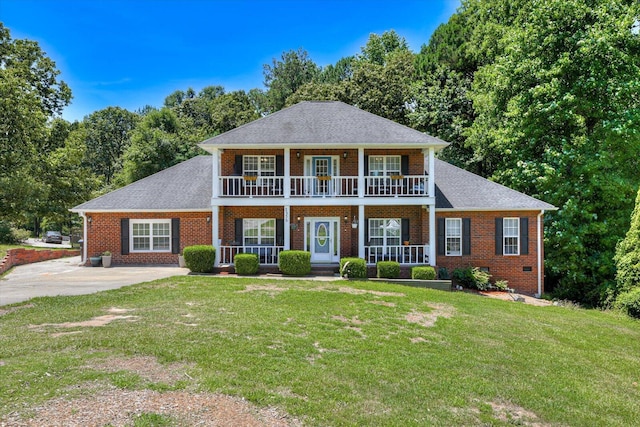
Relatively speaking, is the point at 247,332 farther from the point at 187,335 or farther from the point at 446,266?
the point at 446,266

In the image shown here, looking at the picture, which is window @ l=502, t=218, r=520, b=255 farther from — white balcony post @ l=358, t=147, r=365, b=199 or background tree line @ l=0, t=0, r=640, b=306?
white balcony post @ l=358, t=147, r=365, b=199

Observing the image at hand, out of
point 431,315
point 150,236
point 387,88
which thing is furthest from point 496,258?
point 387,88

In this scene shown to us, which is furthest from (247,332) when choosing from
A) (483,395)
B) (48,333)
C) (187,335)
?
(483,395)

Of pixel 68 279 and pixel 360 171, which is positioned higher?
pixel 360 171

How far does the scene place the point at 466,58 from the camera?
92.5 ft

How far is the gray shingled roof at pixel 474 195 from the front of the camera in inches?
683

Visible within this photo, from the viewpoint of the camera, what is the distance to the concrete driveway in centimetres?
1131

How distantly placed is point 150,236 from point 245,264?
5.55 meters

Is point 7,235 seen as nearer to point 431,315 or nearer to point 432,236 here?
point 432,236

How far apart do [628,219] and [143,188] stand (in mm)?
22823

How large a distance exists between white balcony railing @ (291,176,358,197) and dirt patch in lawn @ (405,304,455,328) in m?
7.13

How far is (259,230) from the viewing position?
1805 centimetres

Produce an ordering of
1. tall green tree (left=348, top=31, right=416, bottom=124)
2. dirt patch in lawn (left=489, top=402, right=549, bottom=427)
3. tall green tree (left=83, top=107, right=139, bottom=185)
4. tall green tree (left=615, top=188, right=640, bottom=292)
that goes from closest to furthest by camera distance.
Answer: dirt patch in lawn (left=489, top=402, right=549, bottom=427) → tall green tree (left=615, top=188, right=640, bottom=292) → tall green tree (left=348, top=31, right=416, bottom=124) → tall green tree (left=83, top=107, right=139, bottom=185)

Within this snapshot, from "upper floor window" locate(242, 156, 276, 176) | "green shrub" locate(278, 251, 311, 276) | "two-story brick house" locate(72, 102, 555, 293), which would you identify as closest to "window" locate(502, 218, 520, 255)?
"two-story brick house" locate(72, 102, 555, 293)
